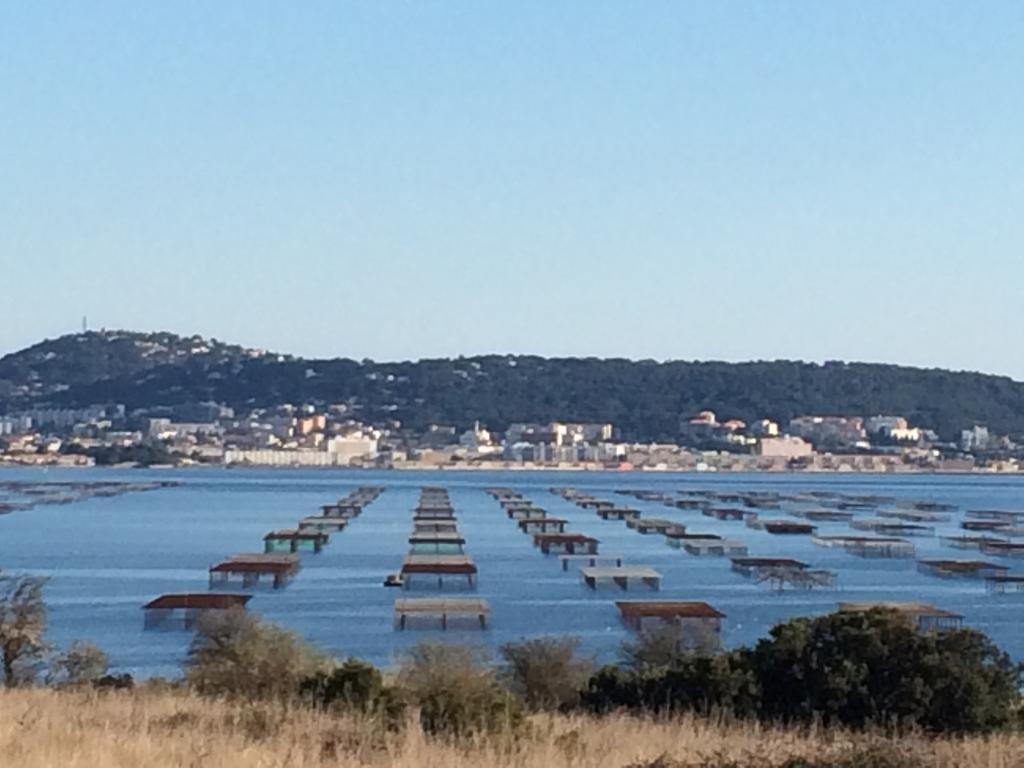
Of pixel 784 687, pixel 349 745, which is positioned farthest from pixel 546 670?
pixel 349 745

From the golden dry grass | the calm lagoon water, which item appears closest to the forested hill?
the calm lagoon water

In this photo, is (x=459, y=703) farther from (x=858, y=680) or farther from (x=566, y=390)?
(x=566, y=390)

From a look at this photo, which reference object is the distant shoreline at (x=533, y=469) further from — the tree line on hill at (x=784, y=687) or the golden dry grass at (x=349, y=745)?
the golden dry grass at (x=349, y=745)

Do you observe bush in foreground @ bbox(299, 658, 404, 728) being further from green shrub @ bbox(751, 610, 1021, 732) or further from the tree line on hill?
green shrub @ bbox(751, 610, 1021, 732)

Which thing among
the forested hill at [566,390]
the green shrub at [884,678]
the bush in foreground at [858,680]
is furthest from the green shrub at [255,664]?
the forested hill at [566,390]

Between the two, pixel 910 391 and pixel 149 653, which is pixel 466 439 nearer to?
pixel 910 391

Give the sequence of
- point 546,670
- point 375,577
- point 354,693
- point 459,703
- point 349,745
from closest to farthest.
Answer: point 349,745 → point 459,703 → point 354,693 → point 546,670 → point 375,577
